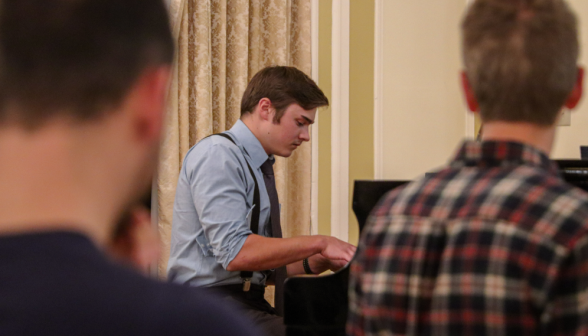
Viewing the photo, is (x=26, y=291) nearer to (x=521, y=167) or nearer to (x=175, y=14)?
(x=521, y=167)

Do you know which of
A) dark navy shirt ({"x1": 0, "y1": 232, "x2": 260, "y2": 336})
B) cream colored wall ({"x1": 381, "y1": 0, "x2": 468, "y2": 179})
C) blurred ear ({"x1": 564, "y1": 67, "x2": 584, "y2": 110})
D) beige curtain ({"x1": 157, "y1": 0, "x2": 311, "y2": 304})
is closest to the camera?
dark navy shirt ({"x1": 0, "y1": 232, "x2": 260, "y2": 336})

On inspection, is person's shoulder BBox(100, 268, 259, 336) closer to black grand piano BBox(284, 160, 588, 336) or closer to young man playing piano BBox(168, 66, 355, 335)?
black grand piano BBox(284, 160, 588, 336)

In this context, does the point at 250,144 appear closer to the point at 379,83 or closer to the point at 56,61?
the point at 379,83

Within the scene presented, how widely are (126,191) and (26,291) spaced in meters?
0.10

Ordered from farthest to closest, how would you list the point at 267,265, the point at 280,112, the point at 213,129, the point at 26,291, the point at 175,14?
the point at 213,129 → the point at 175,14 → the point at 280,112 → the point at 267,265 → the point at 26,291

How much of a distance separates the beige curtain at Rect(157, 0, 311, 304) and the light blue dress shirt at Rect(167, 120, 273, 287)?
82 cm

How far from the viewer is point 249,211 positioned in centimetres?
204

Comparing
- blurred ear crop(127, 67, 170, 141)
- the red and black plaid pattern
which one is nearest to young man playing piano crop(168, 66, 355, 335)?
the red and black plaid pattern

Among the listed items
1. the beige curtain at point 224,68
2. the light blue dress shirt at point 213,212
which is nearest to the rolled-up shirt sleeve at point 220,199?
the light blue dress shirt at point 213,212

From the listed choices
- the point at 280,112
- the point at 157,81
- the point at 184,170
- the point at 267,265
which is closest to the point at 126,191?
the point at 157,81

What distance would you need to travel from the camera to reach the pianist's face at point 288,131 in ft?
7.58

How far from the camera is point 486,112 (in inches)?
33.4

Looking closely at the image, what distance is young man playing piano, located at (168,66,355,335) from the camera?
1.92m

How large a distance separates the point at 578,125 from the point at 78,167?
2291mm
